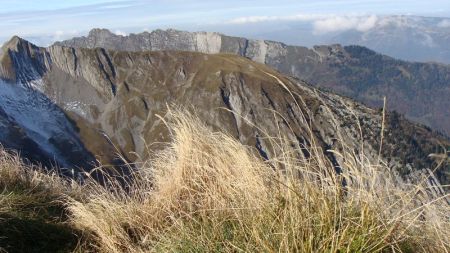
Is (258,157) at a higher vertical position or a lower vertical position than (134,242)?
higher

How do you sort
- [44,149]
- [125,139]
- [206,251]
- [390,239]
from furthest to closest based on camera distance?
[125,139] < [44,149] < [206,251] < [390,239]

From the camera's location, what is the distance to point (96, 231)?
516cm

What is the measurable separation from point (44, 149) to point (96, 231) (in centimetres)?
18024

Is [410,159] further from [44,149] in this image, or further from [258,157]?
[258,157]

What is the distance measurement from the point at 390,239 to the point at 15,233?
3.53 metres

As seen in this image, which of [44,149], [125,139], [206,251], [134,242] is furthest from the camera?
[125,139]

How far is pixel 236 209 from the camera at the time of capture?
13.7ft

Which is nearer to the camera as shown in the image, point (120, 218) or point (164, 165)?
point (120, 218)

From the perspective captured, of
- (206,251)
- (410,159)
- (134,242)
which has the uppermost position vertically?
(206,251)

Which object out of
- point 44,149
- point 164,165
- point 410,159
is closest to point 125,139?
point 44,149

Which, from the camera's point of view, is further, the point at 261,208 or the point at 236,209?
the point at 236,209

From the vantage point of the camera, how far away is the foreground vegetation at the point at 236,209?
141 inches

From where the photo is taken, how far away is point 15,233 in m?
5.00

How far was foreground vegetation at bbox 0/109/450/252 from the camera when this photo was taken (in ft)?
11.8
